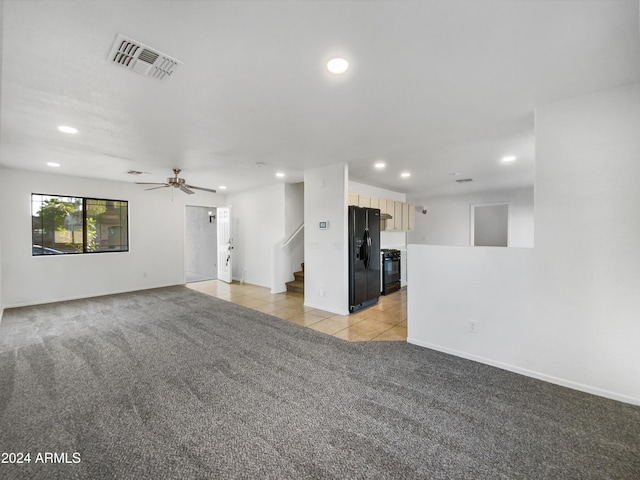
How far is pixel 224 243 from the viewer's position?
7906 millimetres

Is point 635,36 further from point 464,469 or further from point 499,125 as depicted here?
point 464,469

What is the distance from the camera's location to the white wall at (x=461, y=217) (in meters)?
7.23

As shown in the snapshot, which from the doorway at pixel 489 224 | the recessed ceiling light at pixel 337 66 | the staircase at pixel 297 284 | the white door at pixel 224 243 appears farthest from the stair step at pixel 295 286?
the doorway at pixel 489 224

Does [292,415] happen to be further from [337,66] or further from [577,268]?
[577,268]

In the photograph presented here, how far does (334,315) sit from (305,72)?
366 centimetres

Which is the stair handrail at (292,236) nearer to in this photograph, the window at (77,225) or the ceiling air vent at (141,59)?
the window at (77,225)

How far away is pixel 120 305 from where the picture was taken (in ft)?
17.0

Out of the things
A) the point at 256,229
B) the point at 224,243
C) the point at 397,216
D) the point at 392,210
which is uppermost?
the point at 392,210

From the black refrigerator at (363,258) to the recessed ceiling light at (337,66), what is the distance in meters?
2.80

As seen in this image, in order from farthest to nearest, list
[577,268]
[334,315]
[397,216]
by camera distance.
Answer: [397,216]
[334,315]
[577,268]

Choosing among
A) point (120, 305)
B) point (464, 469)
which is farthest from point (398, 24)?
point (120, 305)

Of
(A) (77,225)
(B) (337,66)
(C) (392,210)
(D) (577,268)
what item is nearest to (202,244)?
(A) (77,225)

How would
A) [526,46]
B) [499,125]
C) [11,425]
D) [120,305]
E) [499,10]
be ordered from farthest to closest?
[120,305]
[499,125]
[11,425]
[526,46]
[499,10]

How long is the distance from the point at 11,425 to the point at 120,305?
3613 mm
